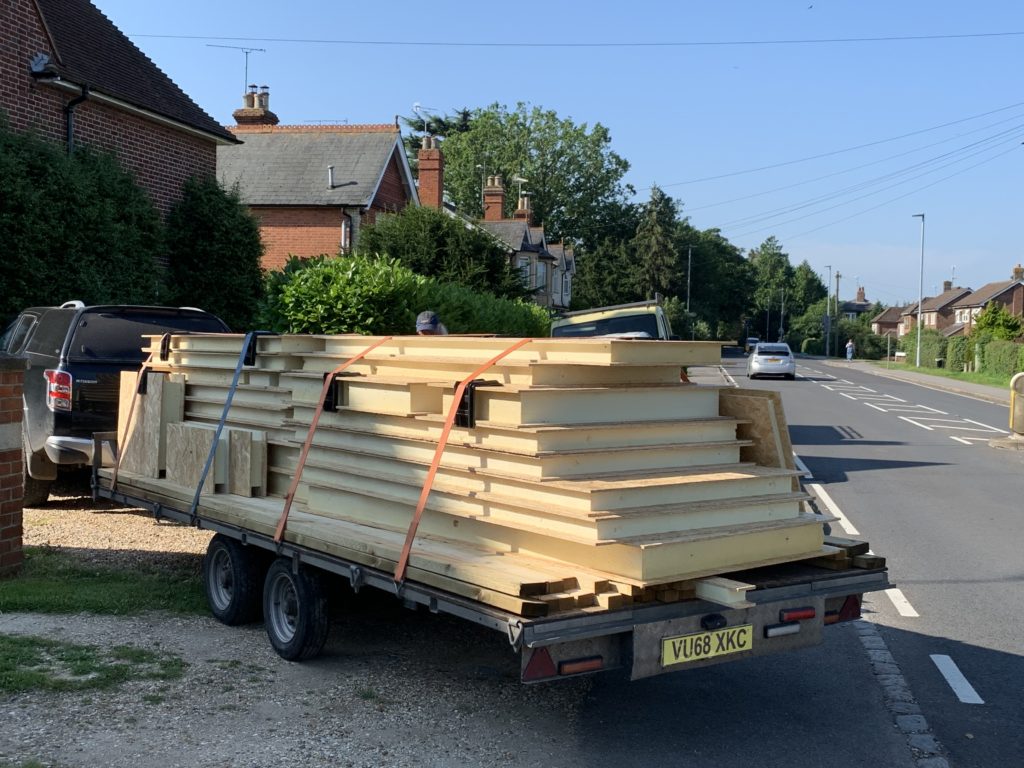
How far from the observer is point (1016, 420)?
19094 mm

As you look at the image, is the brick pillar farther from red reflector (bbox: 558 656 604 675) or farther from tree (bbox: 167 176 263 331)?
tree (bbox: 167 176 263 331)

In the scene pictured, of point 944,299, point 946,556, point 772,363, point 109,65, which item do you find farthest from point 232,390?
point 944,299

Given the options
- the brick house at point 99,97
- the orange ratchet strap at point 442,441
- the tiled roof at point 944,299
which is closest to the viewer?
the orange ratchet strap at point 442,441

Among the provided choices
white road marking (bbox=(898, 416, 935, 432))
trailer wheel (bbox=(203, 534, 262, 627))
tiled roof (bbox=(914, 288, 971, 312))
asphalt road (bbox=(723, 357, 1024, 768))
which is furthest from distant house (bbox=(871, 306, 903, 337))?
trailer wheel (bbox=(203, 534, 262, 627))

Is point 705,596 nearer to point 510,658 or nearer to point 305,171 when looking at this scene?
point 510,658

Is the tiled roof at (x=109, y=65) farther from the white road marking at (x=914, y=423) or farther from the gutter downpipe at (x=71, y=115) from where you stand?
the white road marking at (x=914, y=423)

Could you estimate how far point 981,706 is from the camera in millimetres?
5457

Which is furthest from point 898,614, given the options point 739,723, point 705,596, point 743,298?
point 743,298

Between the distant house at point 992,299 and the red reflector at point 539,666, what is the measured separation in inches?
3954

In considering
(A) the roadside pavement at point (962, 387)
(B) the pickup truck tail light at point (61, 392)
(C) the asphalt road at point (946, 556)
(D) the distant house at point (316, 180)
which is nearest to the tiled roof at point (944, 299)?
(A) the roadside pavement at point (962, 387)

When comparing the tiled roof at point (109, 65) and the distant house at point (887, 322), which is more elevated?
the tiled roof at point (109, 65)

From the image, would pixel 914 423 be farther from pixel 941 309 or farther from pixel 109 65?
pixel 941 309

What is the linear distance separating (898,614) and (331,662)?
A: 3.96 m

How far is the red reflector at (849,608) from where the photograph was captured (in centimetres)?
536
